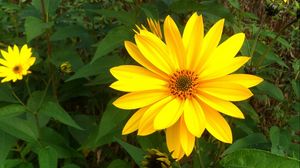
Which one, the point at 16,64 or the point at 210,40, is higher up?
the point at 16,64

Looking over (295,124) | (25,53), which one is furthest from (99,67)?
(295,124)

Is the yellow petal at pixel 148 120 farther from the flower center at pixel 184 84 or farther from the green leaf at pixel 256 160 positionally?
the green leaf at pixel 256 160

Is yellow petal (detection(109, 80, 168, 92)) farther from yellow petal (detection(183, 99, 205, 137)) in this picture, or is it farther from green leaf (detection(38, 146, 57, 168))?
green leaf (detection(38, 146, 57, 168))

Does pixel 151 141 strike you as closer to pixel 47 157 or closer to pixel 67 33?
pixel 47 157

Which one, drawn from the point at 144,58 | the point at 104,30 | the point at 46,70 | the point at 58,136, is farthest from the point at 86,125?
the point at 144,58

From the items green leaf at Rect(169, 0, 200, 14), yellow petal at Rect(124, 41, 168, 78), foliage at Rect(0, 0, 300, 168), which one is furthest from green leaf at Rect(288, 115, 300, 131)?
yellow petal at Rect(124, 41, 168, 78)
